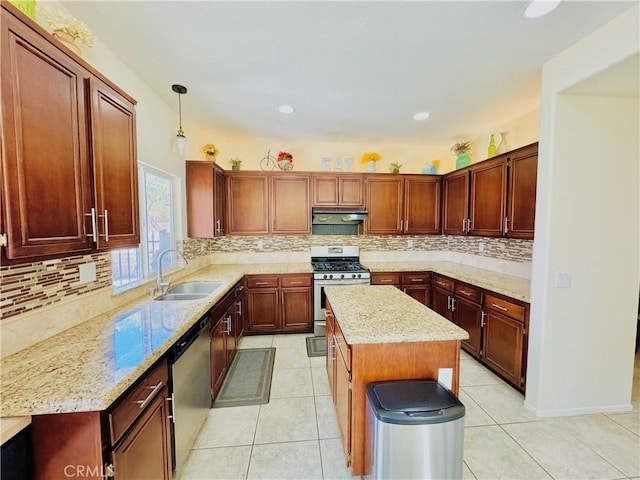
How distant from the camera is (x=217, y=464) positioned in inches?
65.9

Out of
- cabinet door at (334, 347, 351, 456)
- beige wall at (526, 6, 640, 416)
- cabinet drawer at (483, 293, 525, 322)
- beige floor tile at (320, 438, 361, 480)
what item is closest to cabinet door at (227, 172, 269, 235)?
cabinet door at (334, 347, 351, 456)

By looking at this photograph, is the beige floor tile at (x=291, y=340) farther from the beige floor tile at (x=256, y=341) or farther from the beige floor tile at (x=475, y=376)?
the beige floor tile at (x=475, y=376)

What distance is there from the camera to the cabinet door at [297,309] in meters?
3.64

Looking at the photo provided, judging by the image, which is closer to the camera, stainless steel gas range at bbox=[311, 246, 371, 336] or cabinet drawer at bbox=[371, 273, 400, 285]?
stainless steel gas range at bbox=[311, 246, 371, 336]

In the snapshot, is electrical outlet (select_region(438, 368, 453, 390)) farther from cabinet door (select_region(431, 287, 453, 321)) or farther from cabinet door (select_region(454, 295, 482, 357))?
cabinet door (select_region(431, 287, 453, 321))

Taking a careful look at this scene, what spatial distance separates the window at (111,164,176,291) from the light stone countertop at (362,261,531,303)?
2.60m

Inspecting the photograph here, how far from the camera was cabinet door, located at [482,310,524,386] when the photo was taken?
7.68 feet

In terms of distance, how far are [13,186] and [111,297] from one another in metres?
1.19

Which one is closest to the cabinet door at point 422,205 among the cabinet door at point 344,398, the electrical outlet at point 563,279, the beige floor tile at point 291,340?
the electrical outlet at point 563,279

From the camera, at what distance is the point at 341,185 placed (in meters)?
3.95

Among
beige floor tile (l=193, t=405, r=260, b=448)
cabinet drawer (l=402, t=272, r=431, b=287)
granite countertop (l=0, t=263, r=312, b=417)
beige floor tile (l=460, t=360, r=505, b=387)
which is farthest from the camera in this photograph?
cabinet drawer (l=402, t=272, r=431, b=287)

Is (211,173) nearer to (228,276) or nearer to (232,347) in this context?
(228,276)

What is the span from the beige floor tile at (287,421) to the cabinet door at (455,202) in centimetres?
288

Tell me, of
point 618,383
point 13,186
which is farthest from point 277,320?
point 618,383
